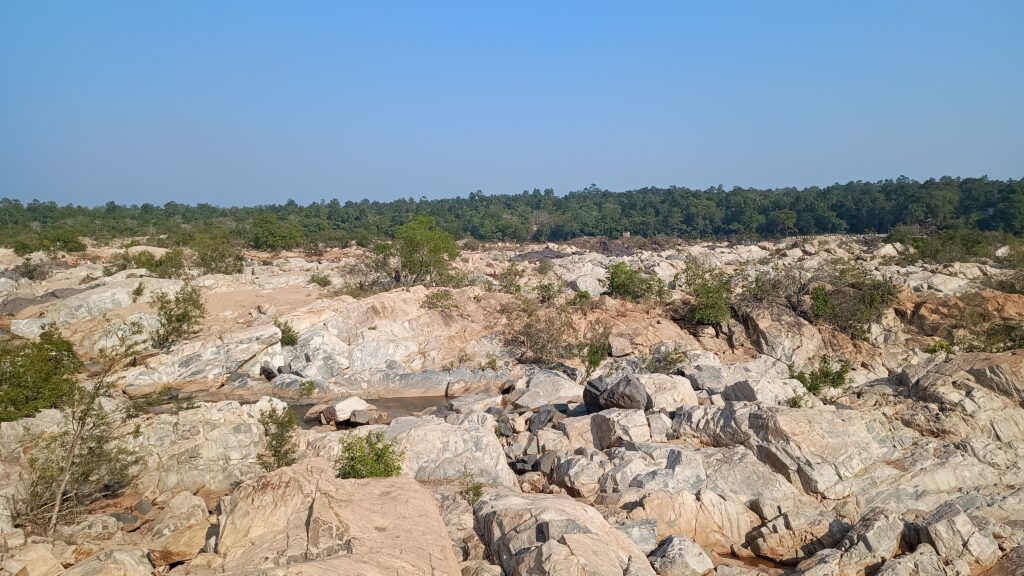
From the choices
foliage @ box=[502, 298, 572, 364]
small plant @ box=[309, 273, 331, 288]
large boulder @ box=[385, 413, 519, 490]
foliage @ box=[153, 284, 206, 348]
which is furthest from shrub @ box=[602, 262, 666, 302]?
foliage @ box=[153, 284, 206, 348]

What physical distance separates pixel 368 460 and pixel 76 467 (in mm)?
Result: 4306

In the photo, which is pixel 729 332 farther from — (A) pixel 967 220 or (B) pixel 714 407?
(A) pixel 967 220

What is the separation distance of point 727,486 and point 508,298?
1583cm

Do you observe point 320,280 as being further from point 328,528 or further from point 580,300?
point 328,528

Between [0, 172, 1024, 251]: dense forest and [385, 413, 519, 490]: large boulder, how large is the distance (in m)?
38.4

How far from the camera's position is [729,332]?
23688 millimetres

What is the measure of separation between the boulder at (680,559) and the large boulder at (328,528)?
2.98 m

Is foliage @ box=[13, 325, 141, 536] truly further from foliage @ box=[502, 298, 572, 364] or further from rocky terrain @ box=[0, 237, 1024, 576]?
foliage @ box=[502, 298, 572, 364]

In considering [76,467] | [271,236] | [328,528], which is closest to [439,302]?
[76,467]

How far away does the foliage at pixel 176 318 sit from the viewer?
22422 mm

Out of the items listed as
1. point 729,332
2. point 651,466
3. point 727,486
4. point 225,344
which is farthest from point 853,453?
point 225,344

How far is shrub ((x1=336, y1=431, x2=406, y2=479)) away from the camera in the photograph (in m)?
9.96

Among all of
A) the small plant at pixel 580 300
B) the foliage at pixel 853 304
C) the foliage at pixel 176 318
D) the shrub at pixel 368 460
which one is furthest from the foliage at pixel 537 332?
the shrub at pixel 368 460

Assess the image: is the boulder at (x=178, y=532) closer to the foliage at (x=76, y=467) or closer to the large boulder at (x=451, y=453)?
the foliage at (x=76, y=467)
